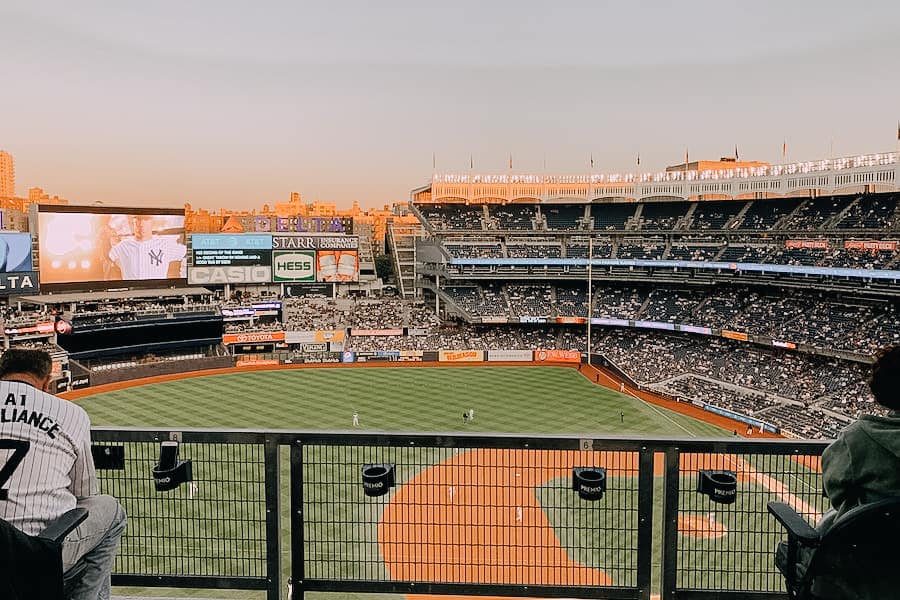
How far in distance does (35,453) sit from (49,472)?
103mm

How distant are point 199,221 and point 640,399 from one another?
6685 centimetres

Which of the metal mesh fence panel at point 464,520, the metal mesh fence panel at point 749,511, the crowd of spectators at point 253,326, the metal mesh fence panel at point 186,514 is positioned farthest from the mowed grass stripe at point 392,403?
the metal mesh fence panel at point 749,511

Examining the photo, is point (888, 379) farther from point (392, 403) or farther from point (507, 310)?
point (507, 310)

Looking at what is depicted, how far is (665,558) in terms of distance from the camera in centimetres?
390

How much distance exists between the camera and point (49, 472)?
8.95 feet

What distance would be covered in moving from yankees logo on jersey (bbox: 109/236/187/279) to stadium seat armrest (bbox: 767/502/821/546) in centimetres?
4948

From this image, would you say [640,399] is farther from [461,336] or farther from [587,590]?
[587,590]

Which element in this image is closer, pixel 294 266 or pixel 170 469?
pixel 170 469

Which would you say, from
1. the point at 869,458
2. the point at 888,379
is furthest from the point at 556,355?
the point at 869,458

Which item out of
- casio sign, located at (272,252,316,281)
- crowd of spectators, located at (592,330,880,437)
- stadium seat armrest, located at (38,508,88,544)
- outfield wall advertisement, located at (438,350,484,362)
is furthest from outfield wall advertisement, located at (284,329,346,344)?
stadium seat armrest, located at (38,508,88,544)

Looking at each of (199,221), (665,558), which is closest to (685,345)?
(665,558)

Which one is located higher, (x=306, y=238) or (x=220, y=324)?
(x=306, y=238)

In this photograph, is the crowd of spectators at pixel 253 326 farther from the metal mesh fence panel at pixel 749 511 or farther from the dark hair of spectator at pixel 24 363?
the dark hair of spectator at pixel 24 363

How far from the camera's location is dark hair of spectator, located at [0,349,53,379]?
2.97m
